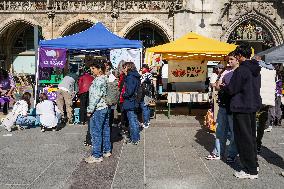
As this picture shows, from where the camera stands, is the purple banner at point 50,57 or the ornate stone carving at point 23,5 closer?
the purple banner at point 50,57

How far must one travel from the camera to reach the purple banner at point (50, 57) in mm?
12823

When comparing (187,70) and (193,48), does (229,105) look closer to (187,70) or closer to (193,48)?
(193,48)

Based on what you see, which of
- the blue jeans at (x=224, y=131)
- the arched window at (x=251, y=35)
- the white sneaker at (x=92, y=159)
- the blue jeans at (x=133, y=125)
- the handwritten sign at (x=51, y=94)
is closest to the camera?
the blue jeans at (x=224, y=131)

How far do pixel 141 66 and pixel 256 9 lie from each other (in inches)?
597

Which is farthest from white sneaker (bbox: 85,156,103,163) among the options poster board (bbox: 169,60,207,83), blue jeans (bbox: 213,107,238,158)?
poster board (bbox: 169,60,207,83)

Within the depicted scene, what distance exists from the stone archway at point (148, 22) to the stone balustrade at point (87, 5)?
0.56 meters

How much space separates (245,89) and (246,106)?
0.26 metres

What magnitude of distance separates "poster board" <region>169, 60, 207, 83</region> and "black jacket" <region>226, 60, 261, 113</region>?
9.15m

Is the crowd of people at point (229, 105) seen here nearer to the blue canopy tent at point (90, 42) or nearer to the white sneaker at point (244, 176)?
the white sneaker at point (244, 176)

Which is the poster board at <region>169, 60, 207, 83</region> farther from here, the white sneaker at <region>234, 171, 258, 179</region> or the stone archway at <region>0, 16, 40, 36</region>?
the stone archway at <region>0, 16, 40, 36</region>

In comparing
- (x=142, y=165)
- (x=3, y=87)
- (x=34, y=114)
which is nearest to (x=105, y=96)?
(x=142, y=165)

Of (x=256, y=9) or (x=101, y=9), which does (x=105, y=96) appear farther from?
(x=256, y=9)

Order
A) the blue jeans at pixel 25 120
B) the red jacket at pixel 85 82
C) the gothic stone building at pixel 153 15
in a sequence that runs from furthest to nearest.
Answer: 1. the gothic stone building at pixel 153 15
2. the red jacket at pixel 85 82
3. the blue jeans at pixel 25 120

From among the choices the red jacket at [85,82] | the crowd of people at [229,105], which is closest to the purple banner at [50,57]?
the red jacket at [85,82]
